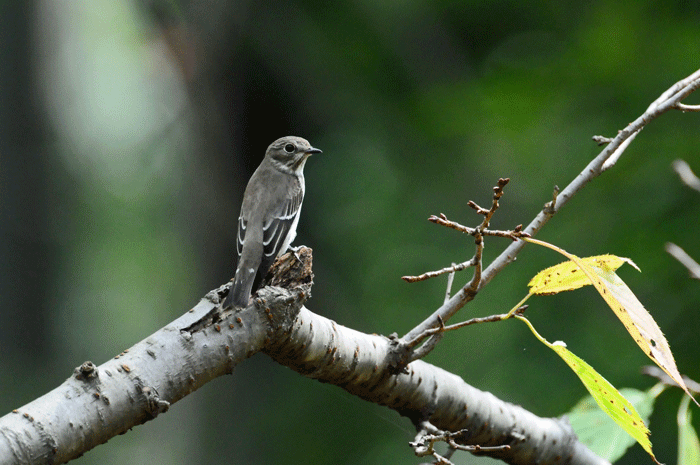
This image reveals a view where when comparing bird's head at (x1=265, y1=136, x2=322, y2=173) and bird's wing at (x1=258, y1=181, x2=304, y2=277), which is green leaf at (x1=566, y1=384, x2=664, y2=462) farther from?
bird's head at (x1=265, y1=136, x2=322, y2=173)

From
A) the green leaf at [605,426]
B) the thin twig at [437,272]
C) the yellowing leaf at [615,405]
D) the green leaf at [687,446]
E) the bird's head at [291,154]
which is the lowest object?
the green leaf at [605,426]

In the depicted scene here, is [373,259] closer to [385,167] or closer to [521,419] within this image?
[385,167]

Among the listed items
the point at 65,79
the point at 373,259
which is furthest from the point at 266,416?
the point at 65,79

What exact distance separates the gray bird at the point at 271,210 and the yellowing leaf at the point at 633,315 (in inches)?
41.6

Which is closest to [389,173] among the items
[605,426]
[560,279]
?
[605,426]

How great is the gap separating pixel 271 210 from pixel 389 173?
312cm

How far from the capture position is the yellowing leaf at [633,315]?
4.34 ft

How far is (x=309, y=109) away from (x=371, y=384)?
484 centimetres

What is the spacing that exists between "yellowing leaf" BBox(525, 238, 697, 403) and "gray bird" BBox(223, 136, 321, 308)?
1.06 metres

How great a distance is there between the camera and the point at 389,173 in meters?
6.42

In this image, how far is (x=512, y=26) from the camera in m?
6.45

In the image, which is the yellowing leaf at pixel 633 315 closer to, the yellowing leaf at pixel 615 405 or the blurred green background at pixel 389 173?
the yellowing leaf at pixel 615 405

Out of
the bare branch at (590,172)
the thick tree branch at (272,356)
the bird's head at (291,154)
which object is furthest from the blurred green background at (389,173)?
the bare branch at (590,172)

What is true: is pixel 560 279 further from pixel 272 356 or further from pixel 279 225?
pixel 279 225
